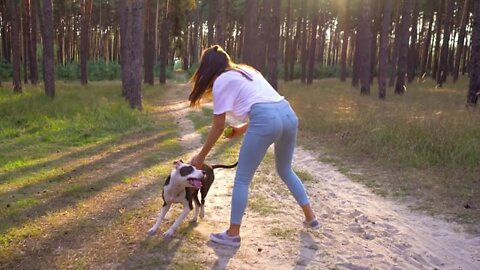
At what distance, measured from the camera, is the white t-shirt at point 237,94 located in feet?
13.7

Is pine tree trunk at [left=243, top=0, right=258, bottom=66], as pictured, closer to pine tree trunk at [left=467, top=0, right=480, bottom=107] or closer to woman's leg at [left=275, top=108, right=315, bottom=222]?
pine tree trunk at [left=467, top=0, right=480, bottom=107]

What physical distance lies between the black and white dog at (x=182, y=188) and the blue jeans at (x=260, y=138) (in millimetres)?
433

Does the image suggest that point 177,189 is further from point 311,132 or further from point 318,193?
point 311,132

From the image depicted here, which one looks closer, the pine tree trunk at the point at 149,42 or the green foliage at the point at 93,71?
the pine tree trunk at the point at 149,42

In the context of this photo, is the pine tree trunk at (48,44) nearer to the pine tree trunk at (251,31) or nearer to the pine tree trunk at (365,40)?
the pine tree trunk at (251,31)

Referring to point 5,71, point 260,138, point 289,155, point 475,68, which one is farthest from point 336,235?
point 5,71

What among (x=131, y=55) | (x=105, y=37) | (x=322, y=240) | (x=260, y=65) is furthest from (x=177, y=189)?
(x=105, y=37)

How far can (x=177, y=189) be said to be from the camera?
4.77m

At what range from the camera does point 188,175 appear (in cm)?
454

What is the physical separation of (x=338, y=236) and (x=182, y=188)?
1.80m

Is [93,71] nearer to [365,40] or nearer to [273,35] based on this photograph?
[365,40]

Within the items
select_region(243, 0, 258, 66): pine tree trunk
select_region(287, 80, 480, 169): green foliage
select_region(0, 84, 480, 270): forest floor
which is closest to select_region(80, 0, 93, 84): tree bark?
select_region(243, 0, 258, 66): pine tree trunk

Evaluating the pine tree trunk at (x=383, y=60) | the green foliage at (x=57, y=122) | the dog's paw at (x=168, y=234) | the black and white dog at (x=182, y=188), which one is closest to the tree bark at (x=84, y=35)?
the green foliage at (x=57, y=122)

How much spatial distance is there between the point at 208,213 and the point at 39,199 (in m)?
2.30
